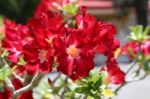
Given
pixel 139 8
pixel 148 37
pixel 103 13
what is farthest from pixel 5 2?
pixel 148 37

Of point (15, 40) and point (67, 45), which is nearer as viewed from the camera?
point (67, 45)

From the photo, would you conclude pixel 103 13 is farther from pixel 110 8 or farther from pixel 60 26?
pixel 60 26

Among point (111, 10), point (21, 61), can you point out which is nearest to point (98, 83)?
point (21, 61)

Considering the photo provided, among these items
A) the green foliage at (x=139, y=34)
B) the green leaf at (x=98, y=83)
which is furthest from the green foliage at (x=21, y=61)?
the green foliage at (x=139, y=34)

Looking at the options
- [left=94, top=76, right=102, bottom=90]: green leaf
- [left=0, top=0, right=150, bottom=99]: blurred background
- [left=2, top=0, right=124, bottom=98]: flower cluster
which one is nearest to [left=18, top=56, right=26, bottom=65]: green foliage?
[left=2, top=0, right=124, bottom=98]: flower cluster

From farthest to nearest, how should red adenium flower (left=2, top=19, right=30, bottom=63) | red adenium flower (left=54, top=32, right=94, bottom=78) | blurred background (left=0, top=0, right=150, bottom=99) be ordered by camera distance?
blurred background (left=0, top=0, right=150, bottom=99), red adenium flower (left=2, top=19, right=30, bottom=63), red adenium flower (left=54, top=32, right=94, bottom=78)

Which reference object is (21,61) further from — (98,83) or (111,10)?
(111,10)

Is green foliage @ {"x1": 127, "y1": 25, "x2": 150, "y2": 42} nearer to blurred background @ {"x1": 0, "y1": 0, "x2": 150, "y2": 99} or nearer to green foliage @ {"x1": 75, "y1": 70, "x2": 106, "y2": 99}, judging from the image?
green foliage @ {"x1": 75, "y1": 70, "x2": 106, "y2": 99}

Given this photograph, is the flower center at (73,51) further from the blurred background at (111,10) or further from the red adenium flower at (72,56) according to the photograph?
the blurred background at (111,10)
